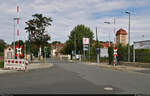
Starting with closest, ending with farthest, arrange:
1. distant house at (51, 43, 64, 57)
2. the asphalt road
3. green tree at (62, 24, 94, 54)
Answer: the asphalt road, green tree at (62, 24, 94, 54), distant house at (51, 43, 64, 57)

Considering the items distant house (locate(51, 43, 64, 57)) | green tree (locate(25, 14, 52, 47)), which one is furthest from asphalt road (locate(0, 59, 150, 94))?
distant house (locate(51, 43, 64, 57))

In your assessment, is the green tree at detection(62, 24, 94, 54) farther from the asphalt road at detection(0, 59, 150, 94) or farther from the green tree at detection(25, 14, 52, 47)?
the asphalt road at detection(0, 59, 150, 94)

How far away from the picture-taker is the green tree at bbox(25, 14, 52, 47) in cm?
3416

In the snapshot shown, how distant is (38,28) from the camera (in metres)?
34.5

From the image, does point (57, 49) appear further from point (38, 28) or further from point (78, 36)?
point (38, 28)

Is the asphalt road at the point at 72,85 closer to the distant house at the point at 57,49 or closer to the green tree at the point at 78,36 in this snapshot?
the green tree at the point at 78,36

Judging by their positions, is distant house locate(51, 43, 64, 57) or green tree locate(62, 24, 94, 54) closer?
green tree locate(62, 24, 94, 54)

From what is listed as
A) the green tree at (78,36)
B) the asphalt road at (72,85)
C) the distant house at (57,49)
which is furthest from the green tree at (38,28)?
the distant house at (57,49)

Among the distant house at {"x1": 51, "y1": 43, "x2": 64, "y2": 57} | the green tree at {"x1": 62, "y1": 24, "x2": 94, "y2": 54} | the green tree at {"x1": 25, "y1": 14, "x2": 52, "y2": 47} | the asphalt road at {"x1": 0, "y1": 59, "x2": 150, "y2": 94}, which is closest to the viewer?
the asphalt road at {"x1": 0, "y1": 59, "x2": 150, "y2": 94}

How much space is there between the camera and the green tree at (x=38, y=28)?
112 feet

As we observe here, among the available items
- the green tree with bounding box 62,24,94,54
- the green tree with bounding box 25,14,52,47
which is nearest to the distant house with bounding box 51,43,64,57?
the green tree with bounding box 62,24,94,54

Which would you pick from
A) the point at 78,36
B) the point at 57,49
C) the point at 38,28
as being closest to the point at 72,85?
the point at 38,28

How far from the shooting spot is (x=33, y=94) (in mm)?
7672

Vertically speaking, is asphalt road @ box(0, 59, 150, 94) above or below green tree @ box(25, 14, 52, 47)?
below
